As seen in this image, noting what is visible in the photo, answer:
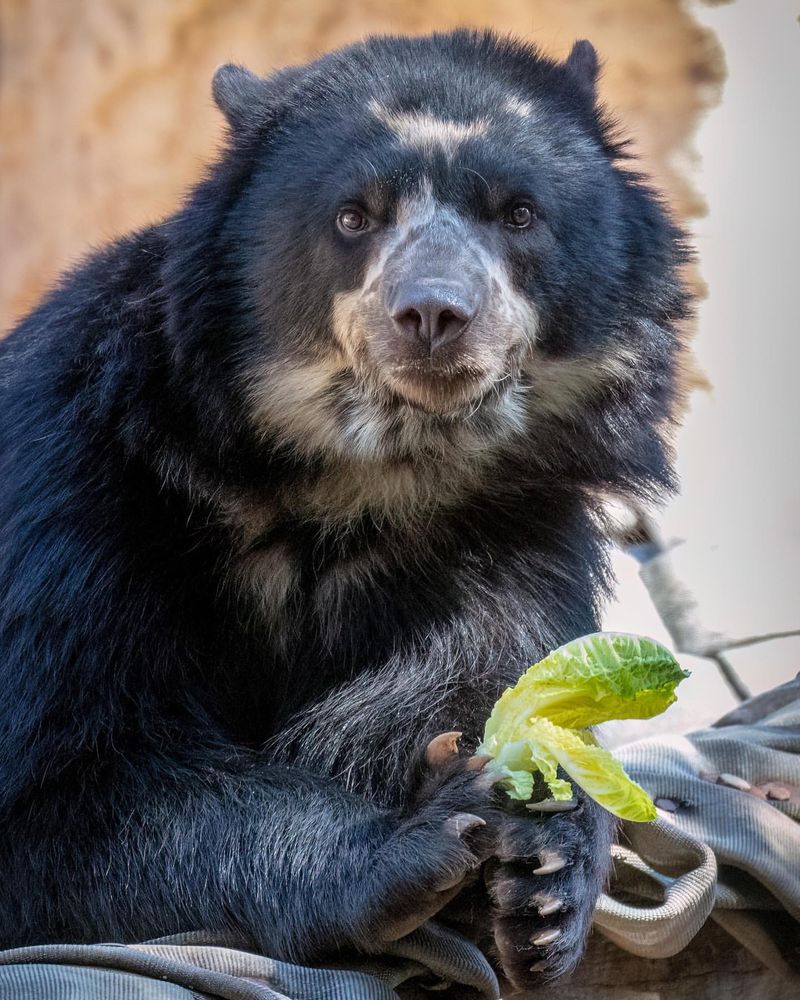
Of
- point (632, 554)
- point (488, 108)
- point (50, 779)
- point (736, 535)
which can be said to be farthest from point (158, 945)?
point (736, 535)

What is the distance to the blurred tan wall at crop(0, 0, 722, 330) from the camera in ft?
30.4

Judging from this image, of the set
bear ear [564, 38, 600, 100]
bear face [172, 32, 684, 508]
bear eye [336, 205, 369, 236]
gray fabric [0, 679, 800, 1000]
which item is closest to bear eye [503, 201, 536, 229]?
bear face [172, 32, 684, 508]

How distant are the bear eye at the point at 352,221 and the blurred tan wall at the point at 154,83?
20.1ft

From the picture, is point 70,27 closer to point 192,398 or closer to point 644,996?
point 192,398

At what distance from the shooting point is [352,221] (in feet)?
11.5

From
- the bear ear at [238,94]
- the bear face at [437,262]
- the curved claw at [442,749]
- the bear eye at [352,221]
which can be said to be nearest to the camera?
the curved claw at [442,749]

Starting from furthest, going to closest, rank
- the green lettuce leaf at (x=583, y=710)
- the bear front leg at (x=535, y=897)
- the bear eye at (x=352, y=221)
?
the bear eye at (x=352, y=221) < the bear front leg at (x=535, y=897) < the green lettuce leaf at (x=583, y=710)

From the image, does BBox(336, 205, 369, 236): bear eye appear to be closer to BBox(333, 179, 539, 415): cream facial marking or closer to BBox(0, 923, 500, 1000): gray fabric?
BBox(333, 179, 539, 415): cream facial marking

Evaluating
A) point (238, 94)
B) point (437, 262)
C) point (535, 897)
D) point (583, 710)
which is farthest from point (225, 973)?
point (238, 94)

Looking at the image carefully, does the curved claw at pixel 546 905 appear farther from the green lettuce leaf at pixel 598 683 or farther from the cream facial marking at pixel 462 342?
the cream facial marking at pixel 462 342

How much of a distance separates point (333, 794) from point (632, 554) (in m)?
4.43

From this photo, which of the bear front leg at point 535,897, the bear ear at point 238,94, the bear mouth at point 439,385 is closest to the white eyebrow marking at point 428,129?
the bear ear at point 238,94

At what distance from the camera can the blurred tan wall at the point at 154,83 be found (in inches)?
365

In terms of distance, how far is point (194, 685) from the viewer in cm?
342
